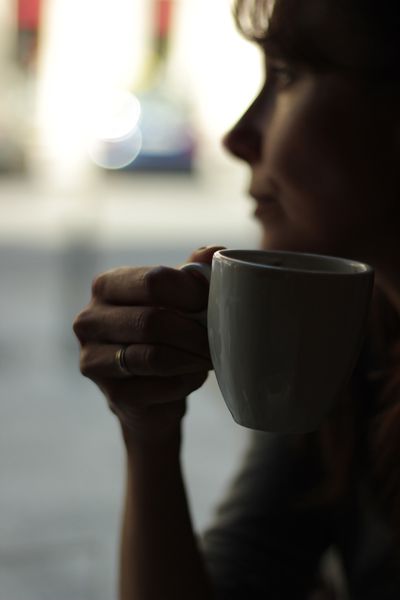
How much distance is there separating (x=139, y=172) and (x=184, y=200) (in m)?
1.85

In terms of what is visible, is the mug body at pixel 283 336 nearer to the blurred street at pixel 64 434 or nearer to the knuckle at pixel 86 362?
the knuckle at pixel 86 362

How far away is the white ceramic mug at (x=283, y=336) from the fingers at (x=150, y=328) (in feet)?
0.14

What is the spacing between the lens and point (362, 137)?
994 mm

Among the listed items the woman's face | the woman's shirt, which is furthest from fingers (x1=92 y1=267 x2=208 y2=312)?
the woman's shirt

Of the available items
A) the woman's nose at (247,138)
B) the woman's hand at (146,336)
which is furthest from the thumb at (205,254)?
the woman's nose at (247,138)

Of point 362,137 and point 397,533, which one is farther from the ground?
point 362,137

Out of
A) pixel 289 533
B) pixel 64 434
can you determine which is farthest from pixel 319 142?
pixel 64 434

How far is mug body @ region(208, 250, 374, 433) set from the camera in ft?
2.10

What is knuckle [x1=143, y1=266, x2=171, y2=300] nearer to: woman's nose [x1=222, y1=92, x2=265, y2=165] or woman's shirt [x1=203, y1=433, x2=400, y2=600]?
woman's nose [x1=222, y1=92, x2=265, y2=165]

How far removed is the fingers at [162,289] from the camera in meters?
0.74

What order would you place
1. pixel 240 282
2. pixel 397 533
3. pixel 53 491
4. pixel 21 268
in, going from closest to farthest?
pixel 240 282 < pixel 397 533 < pixel 53 491 < pixel 21 268

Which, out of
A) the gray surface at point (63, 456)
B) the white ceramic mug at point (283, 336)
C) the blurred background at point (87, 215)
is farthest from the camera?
the blurred background at point (87, 215)

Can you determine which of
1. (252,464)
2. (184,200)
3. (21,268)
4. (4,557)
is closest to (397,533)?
(252,464)

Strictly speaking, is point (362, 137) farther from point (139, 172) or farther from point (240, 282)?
point (139, 172)
